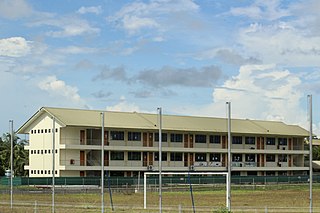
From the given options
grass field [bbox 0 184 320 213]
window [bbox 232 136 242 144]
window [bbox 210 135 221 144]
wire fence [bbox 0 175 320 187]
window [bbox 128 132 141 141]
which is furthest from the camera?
window [bbox 232 136 242 144]

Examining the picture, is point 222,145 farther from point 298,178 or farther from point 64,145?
point 64,145

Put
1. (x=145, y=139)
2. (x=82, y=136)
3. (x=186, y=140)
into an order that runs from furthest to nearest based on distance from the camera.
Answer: (x=186, y=140) < (x=145, y=139) < (x=82, y=136)

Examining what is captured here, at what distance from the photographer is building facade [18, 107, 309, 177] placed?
319 ft

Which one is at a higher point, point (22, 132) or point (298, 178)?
point (22, 132)

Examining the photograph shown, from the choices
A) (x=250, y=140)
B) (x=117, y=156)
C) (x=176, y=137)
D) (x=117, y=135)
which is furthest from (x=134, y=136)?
(x=250, y=140)

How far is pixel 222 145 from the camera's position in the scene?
112562 millimetres

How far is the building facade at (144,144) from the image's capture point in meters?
97.1

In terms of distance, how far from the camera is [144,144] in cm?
10350

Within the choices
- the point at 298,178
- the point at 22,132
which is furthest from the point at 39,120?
the point at 298,178

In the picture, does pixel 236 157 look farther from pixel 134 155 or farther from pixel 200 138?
pixel 134 155

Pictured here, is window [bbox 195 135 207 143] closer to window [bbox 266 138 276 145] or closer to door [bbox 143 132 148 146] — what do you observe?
door [bbox 143 132 148 146]

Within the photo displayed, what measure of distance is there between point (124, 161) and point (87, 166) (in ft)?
21.7

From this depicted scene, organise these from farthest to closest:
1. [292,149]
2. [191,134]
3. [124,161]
Answer: [292,149] → [191,134] → [124,161]

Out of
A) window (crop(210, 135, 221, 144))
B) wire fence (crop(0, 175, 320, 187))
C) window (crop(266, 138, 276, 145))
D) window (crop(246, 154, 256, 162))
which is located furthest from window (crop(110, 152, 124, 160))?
window (crop(266, 138, 276, 145))
